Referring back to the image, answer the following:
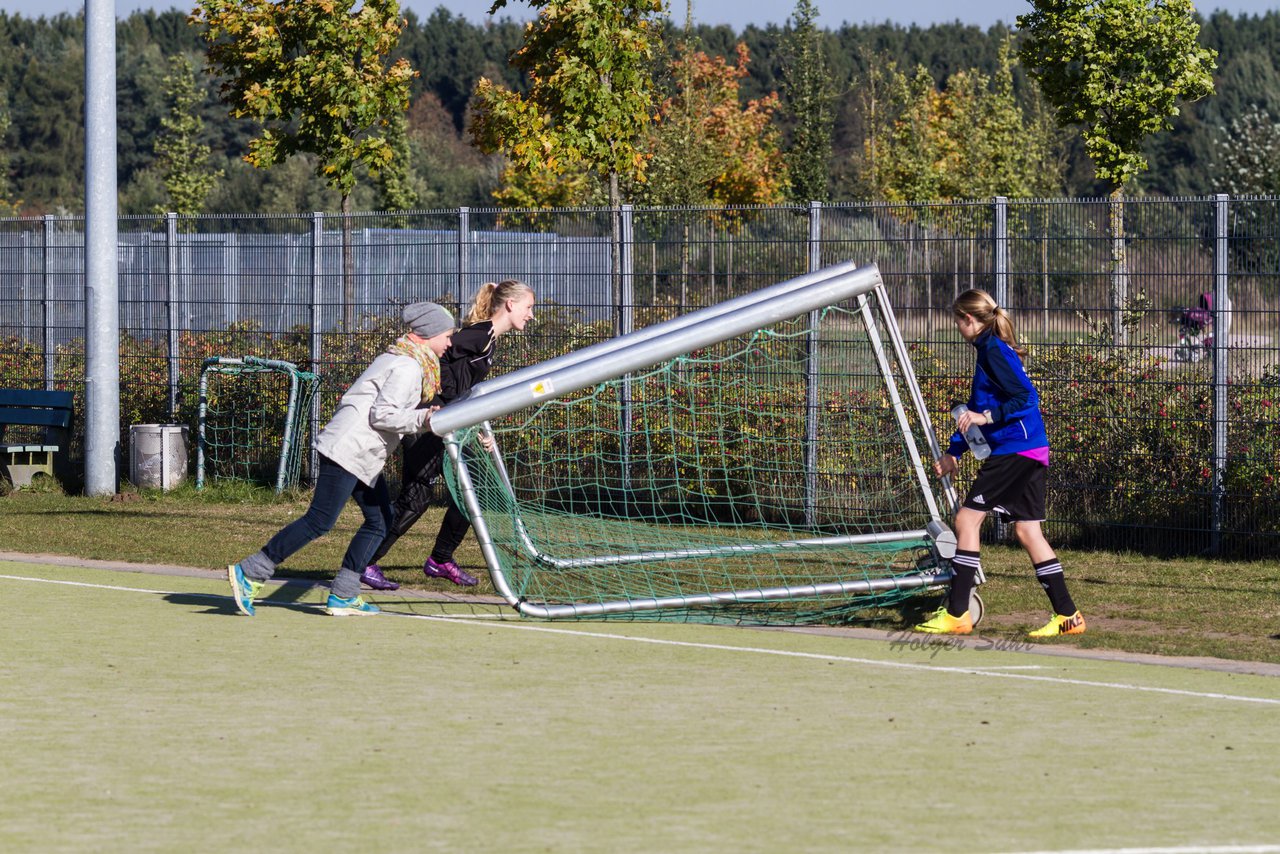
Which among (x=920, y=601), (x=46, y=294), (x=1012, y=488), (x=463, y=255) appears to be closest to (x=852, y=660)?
(x=1012, y=488)

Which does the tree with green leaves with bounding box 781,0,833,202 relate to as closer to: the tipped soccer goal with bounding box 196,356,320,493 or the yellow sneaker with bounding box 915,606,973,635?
the tipped soccer goal with bounding box 196,356,320,493

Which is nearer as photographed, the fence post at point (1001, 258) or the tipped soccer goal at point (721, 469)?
the tipped soccer goal at point (721, 469)

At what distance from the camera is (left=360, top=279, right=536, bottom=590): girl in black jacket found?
36.0 ft

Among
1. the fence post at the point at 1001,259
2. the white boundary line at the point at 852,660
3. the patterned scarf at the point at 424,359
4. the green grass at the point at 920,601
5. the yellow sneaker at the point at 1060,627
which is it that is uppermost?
the fence post at the point at 1001,259

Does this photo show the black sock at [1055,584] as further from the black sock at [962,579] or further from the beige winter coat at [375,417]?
the beige winter coat at [375,417]

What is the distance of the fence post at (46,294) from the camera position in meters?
19.1

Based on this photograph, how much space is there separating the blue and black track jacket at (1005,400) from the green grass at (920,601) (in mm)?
1017

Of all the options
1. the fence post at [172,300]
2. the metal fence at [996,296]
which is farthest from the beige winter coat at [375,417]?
the fence post at [172,300]

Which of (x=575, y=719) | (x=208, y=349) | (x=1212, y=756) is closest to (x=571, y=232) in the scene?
(x=208, y=349)

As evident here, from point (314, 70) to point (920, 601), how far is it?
13457mm

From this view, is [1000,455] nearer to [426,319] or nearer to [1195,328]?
[426,319]

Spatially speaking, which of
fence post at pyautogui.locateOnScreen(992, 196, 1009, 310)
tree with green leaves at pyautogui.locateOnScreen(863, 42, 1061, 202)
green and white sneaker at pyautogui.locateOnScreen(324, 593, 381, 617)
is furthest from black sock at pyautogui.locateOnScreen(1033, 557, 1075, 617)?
tree with green leaves at pyautogui.locateOnScreen(863, 42, 1061, 202)

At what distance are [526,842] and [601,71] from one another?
16.2 metres

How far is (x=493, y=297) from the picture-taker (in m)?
11.0
